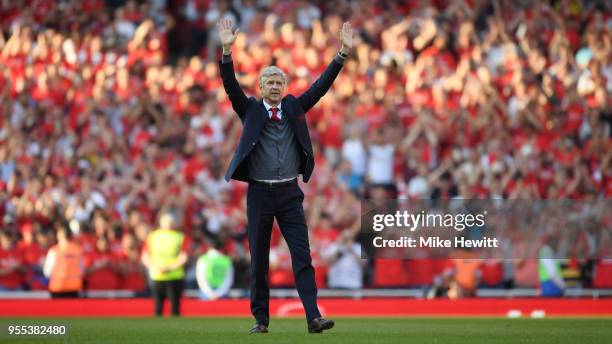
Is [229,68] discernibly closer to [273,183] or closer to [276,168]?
[276,168]

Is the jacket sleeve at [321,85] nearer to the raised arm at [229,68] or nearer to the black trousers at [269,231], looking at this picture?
the raised arm at [229,68]

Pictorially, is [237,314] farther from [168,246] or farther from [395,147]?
[395,147]

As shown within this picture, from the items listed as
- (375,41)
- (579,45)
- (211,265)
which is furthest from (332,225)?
(579,45)

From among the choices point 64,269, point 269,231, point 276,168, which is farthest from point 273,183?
point 64,269

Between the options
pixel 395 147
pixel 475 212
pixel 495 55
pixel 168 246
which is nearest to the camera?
pixel 168 246

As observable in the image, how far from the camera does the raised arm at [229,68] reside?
34.0 ft

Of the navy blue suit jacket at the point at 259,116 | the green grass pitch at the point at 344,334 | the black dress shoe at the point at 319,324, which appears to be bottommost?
the green grass pitch at the point at 344,334

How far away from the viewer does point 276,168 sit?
10.8m

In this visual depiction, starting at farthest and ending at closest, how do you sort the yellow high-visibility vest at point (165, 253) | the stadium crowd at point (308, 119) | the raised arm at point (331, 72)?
the stadium crowd at point (308, 119)
the yellow high-visibility vest at point (165, 253)
the raised arm at point (331, 72)

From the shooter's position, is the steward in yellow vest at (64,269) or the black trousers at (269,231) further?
the steward in yellow vest at (64,269)

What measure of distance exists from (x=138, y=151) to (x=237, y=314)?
4451 millimetres

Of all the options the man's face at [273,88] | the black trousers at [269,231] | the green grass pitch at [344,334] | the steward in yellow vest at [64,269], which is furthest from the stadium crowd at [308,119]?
the man's face at [273,88]

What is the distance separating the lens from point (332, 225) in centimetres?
2102

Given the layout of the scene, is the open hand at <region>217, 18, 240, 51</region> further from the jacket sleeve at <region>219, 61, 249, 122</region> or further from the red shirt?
the red shirt
